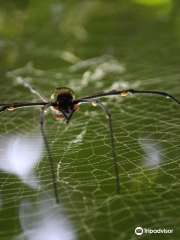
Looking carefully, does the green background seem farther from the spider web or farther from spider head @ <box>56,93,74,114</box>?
spider head @ <box>56,93,74,114</box>

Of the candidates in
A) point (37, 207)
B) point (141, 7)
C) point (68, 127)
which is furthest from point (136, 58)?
point (37, 207)

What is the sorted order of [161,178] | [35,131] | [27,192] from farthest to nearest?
[35,131], [161,178], [27,192]

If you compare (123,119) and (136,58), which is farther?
(136,58)

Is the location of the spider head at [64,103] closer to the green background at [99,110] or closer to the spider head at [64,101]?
the spider head at [64,101]

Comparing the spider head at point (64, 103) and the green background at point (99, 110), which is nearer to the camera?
the green background at point (99, 110)

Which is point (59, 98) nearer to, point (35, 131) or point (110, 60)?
point (35, 131)

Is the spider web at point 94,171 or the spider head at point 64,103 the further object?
the spider head at point 64,103

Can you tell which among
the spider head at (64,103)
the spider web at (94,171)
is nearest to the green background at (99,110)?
the spider web at (94,171)

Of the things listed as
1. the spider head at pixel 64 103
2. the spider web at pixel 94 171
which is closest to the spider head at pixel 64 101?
the spider head at pixel 64 103
